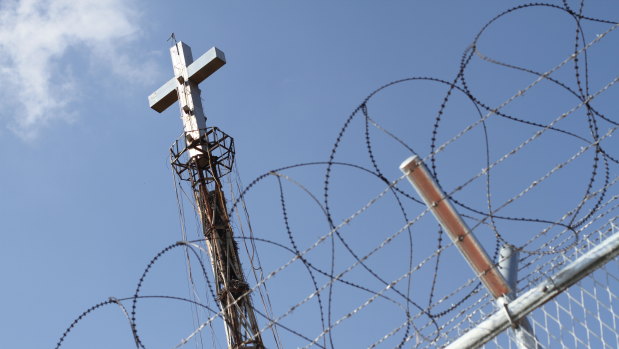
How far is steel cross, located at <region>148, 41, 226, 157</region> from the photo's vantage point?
1855cm

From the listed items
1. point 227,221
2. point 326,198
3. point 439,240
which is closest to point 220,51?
point 227,221

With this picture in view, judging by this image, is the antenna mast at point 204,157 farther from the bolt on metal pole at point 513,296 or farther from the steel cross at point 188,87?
the bolt on metal pole at point 513,296

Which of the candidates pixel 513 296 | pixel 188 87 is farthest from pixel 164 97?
pixel 513 296

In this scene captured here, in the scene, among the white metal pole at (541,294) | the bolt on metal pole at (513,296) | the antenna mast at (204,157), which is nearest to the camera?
the white metal pole at (541,294)

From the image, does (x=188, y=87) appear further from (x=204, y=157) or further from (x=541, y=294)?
(x=541, y=294)

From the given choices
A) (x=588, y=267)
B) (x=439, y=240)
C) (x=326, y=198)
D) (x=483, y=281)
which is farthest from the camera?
(x=326, y=198)

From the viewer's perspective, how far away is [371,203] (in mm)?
6531

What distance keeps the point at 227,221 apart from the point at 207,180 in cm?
103

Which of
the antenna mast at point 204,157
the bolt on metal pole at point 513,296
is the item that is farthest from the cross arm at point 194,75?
the bolt on metal pole at point 513,296

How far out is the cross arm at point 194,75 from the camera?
1855 cm

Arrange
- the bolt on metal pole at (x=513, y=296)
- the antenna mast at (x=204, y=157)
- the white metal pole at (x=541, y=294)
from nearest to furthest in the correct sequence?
the white metal pole at (x=541, y=294) → the bolt on metal pole at (x=513, y=296) → the antenna mast at (x=204, y=157)

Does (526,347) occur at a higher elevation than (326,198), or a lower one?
lower

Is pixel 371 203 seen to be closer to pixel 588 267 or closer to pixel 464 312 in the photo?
pixel 464 312

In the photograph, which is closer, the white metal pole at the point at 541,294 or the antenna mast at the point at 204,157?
the white metal pole at the point at 541,294
